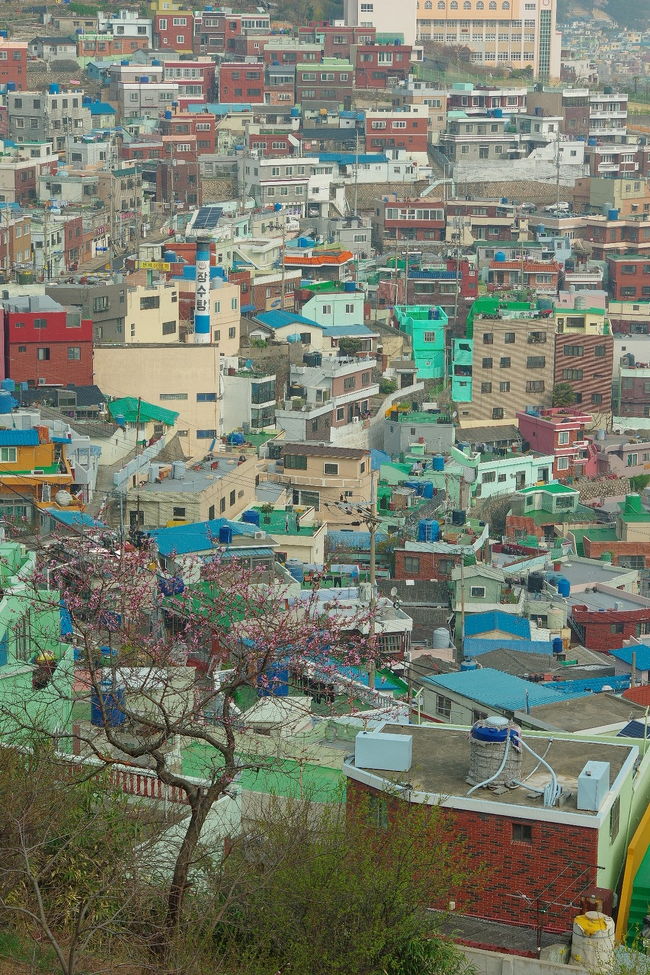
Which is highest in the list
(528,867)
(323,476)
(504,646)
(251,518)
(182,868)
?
(182,868)

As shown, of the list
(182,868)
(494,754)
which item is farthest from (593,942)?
(182,868)

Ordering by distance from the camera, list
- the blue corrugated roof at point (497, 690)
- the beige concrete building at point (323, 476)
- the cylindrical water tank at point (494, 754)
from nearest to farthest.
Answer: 1. the cylindrical water tank at point (494, 754)
2. the blue corrugated roof at point (497, 690)
3. the beige concrete building at point (323, 476)

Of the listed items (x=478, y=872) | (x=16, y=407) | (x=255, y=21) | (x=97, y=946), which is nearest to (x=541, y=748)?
(x=478, y=872)

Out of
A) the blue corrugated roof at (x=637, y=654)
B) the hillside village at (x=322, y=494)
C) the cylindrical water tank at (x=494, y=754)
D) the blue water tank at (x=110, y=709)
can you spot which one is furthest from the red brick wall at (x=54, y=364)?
the cylindrical water tank at (x=494, y=754)

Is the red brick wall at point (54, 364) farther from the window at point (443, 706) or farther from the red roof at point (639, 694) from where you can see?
the window at point (443, 706)

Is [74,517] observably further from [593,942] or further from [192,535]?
[593,942]

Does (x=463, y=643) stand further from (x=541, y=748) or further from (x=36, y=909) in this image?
(x=36, y=909)
